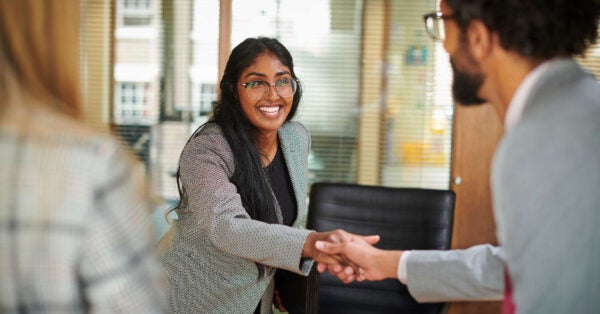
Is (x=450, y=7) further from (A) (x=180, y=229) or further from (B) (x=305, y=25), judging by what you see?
(B) (x=305, y=25)

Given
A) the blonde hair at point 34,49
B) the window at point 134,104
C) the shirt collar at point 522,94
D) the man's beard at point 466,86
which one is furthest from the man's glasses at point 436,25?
the window at point 134,104

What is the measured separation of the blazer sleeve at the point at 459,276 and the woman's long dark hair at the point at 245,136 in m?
0.90

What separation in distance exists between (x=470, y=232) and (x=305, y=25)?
1.60m

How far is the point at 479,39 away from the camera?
1553 millimetres

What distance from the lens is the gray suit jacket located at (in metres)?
1.16

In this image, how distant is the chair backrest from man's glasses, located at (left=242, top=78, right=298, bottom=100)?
0.47 m

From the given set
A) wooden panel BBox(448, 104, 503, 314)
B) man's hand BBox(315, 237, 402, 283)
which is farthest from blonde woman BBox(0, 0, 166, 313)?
wooden panel BBox(448, 104, 503, 314)

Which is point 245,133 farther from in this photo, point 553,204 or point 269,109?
point 553,204

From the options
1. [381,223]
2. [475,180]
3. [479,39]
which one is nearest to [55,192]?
[479,39]

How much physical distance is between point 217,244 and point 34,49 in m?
1.47

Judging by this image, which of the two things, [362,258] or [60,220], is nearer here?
[60,220]

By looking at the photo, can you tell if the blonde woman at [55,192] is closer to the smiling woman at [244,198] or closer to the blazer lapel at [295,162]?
the smiling woman at [244,198]

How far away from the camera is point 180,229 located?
2725 millimetres

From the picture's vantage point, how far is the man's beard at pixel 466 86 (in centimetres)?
161
